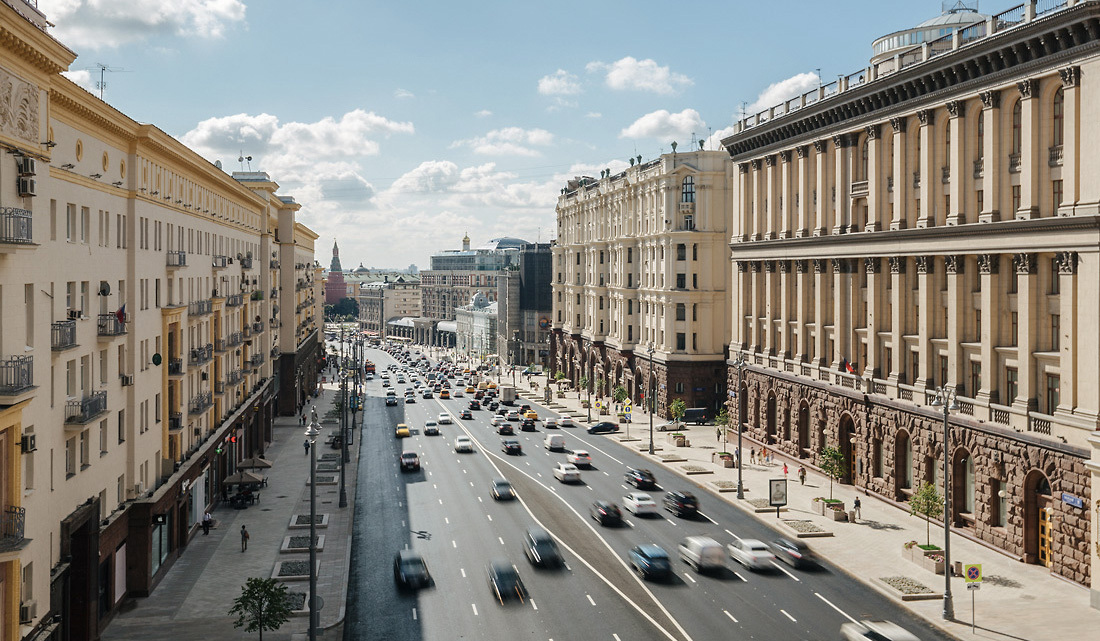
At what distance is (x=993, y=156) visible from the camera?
51.2m

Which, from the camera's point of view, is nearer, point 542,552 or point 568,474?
point 542,552

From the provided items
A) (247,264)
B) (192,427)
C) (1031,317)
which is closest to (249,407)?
(247,264)

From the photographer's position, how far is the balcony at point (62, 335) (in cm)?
3139

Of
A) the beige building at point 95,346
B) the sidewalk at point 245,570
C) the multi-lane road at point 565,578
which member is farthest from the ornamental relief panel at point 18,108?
the multi-lane road at point 565,578

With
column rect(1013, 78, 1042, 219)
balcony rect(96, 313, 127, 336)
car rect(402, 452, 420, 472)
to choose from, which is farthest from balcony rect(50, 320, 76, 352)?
car rect(402, 452, 420, 472)

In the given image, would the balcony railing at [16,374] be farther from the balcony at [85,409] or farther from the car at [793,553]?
the car at [793,553]

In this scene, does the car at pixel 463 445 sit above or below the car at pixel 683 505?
below

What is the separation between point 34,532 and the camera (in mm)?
28750

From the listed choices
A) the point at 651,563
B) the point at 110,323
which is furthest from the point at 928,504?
the point at 110,323

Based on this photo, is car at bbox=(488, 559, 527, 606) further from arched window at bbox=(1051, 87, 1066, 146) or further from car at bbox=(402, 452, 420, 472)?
arched window at bbox=(1051, 87, 1066, 146)

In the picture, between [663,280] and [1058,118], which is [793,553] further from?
[663,280]

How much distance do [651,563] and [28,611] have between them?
86.9 feet

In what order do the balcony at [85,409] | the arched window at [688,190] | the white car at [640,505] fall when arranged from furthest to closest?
the arched window at [688,190]
the white car at [640,505]
the balcony at [85,409]

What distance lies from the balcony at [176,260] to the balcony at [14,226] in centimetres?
2113
